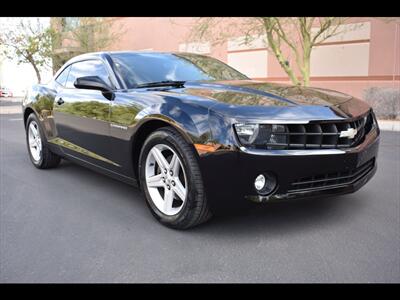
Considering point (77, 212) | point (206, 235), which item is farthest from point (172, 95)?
point (77, 212)

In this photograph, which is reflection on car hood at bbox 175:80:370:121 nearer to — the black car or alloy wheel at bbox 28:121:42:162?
the black car

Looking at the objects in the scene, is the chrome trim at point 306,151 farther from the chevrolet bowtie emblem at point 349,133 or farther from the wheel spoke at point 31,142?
the wheel spoke at point 31,142

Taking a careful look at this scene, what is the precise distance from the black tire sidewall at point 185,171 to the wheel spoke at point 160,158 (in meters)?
0.05

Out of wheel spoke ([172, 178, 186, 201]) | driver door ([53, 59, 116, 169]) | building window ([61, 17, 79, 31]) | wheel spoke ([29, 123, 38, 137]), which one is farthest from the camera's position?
building window ([61, 17, 79, 31])

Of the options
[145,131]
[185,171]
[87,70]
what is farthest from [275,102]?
[87,70]

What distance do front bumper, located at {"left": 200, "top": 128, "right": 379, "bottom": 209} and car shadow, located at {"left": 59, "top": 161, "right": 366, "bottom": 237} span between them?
110mm

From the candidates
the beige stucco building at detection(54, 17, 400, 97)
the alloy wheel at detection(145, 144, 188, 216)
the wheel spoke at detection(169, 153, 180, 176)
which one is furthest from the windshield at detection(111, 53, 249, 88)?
the beige stucco building at detection(54, 17, 400, 97)

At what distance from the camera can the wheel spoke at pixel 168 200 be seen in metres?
3.36

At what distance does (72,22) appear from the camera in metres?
25.3

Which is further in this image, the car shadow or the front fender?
the car shadow

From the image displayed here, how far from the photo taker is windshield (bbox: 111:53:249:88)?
4062mm

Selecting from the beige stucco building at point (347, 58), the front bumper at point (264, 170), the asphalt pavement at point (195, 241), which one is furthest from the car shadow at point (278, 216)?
the beige stucco building at point (347, 58)
